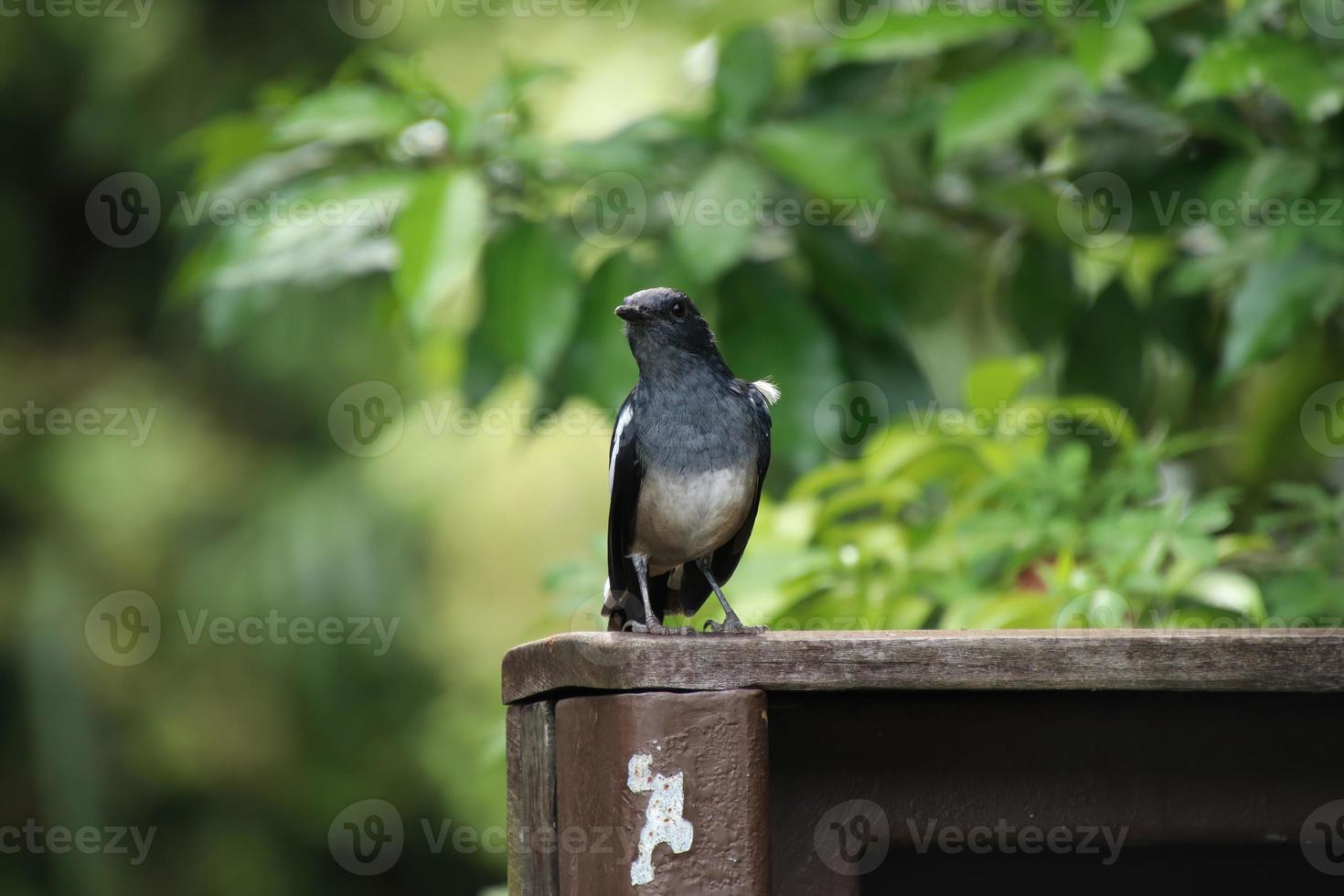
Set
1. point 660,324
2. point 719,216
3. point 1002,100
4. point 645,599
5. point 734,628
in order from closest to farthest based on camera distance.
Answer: point 734,628, point 645,599, point 660,324, point 1002,100, point 719,216

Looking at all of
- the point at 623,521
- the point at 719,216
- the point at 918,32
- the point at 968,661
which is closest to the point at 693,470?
the point at 623,521

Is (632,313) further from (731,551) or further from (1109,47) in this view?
(1109,47)

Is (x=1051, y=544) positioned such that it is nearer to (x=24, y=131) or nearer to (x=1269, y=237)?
(x=1269, y=237)

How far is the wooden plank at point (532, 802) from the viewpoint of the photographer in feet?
5.54

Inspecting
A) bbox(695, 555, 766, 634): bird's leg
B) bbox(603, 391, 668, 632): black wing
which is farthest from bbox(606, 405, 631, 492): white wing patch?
bbox(695, 555, 766, 634): bird's leg

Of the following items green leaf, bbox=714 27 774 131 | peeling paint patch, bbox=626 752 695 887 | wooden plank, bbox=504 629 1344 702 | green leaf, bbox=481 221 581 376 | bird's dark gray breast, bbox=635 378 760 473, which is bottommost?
peeling paint patch, bbox=626 752 695 887

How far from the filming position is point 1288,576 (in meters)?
2.94

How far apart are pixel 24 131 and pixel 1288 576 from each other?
256 inches

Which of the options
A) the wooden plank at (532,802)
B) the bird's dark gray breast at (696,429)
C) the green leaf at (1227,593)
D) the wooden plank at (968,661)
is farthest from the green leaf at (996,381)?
the wooden plank at (532,802)

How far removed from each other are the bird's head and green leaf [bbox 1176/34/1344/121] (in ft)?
3.47

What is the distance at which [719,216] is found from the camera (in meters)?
2.96

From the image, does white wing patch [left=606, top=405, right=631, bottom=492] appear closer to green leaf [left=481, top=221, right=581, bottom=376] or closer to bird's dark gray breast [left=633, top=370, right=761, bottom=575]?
bird's dark gray breast [left=633, top=370, right=761, bottom=575]

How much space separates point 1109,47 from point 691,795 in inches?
73.1

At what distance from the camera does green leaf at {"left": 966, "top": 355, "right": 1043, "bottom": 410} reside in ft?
10.3
